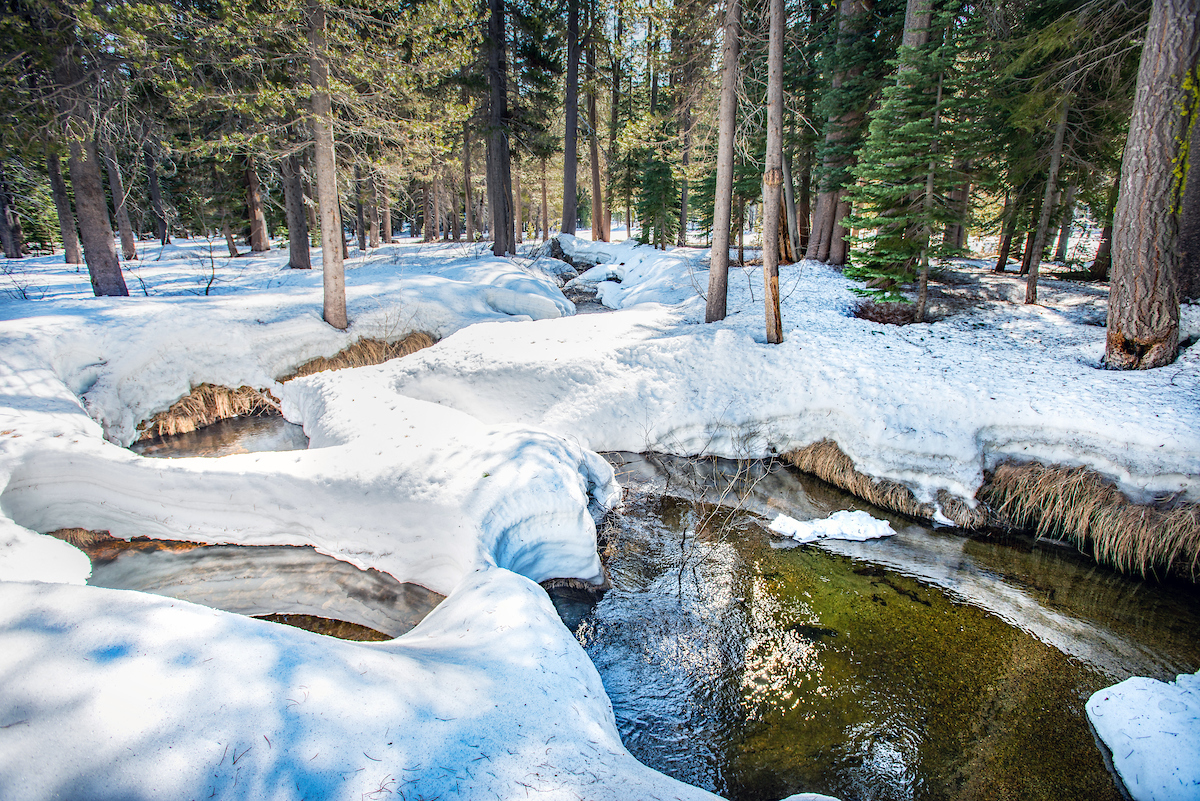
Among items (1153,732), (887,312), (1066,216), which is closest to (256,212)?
(887,312)

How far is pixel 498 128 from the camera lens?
1802cm

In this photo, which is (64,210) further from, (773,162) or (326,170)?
(773,162)

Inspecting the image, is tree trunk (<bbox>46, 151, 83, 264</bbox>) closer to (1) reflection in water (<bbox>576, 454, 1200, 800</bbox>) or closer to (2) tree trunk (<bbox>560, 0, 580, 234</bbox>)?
(2) tree trunk (<bbox>560, 0, 580, 234</bbox>)

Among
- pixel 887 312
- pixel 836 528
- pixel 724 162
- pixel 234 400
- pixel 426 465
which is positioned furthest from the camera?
pixel 887 312

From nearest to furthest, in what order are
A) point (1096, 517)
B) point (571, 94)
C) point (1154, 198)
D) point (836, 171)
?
point (1096, 517) → point (1154, 198) → point (836, 171) → point (571, 94)

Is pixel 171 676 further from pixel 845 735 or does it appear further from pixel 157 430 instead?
pixel 157 430

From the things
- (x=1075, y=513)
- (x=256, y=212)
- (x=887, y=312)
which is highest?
(x=256, y=212)

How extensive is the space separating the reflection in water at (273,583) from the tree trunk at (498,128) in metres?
16.7

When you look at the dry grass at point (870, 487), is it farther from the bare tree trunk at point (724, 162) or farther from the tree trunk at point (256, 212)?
the tree trunk at point (256, 212)

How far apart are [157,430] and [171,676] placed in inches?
314

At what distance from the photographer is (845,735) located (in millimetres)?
3779

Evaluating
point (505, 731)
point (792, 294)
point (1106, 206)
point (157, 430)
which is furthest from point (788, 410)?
point (1106, 206)

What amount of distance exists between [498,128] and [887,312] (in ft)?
47.8

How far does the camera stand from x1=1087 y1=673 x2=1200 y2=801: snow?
3.23 metres
